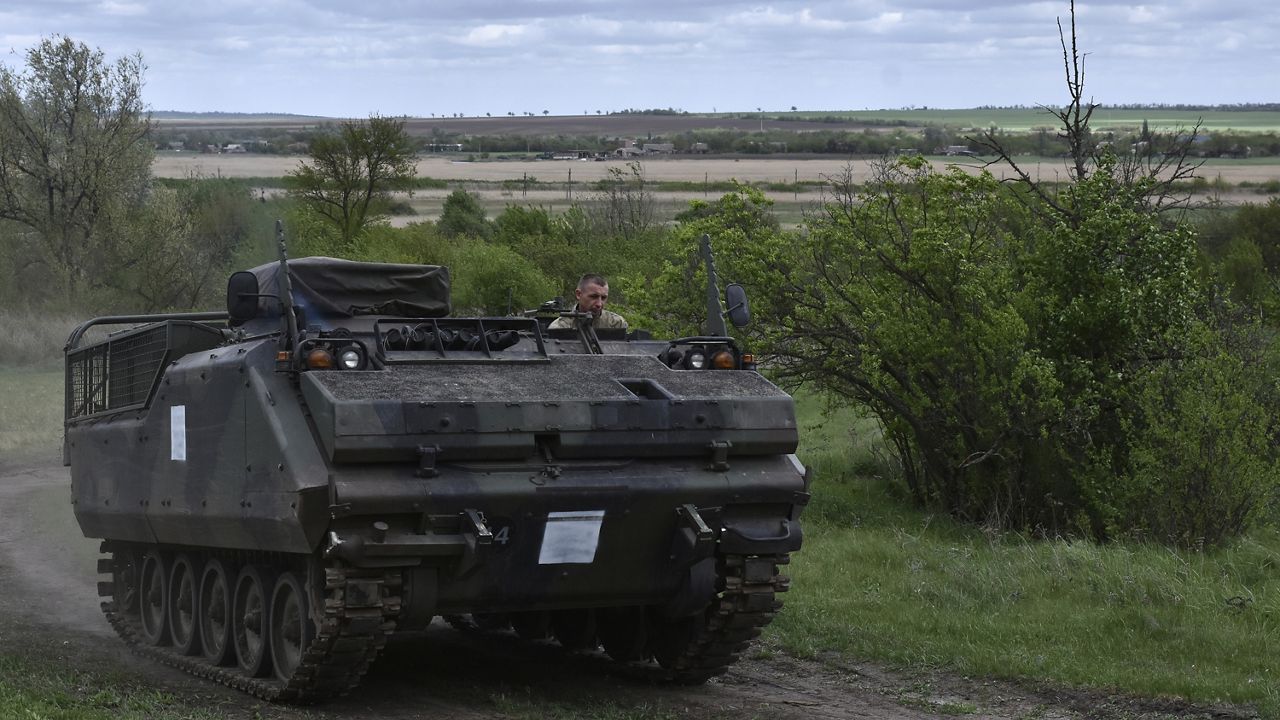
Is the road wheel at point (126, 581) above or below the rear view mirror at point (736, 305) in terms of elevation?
below

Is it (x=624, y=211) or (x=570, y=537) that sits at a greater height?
(x=624, y=211)

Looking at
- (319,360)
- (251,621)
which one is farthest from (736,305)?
(251,621)

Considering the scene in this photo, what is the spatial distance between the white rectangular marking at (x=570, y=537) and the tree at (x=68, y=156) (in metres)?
37.5

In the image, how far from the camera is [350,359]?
916 centimetres

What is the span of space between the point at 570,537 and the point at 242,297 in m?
2.29

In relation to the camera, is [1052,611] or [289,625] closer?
[289,625]

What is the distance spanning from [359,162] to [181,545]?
41.5 meters

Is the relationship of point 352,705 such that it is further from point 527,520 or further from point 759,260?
point 759,260

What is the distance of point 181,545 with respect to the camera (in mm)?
11195

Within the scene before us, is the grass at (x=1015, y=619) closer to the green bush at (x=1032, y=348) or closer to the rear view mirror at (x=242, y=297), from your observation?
the green bush at (x=1032, y=348)

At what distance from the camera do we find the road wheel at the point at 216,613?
35.1 feet

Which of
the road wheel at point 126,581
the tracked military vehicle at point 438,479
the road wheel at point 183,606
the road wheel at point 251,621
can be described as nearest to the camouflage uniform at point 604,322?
the tracked military vehicle at point 438,479

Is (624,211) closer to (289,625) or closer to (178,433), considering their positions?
(178,433)

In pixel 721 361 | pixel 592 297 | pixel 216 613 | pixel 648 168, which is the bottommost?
pixel 216 613
